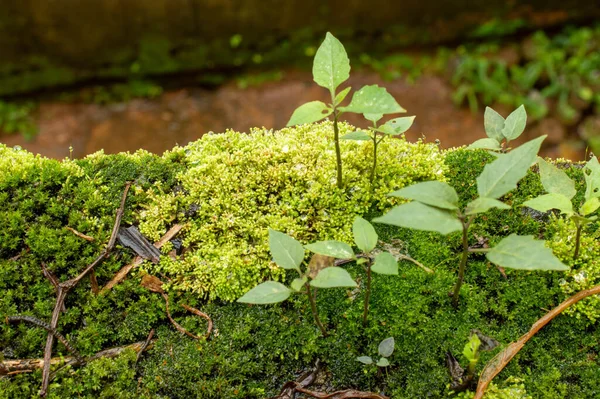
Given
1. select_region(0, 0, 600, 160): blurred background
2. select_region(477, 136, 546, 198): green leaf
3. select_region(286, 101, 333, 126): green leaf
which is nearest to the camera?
select_region(477, 136, 546, 198): green leaf

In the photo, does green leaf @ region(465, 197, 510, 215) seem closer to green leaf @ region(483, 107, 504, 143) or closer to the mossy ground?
the mossy ground

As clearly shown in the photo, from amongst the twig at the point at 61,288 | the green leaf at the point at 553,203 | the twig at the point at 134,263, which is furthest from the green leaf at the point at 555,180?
the twig at the point at 61,288

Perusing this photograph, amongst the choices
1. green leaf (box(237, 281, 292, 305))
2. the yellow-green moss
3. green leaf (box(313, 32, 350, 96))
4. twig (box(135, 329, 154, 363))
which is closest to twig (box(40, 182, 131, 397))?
the yellow-green moss

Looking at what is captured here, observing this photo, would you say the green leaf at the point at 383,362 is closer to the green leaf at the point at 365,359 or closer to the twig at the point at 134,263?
the green leaf at the point at 365,359

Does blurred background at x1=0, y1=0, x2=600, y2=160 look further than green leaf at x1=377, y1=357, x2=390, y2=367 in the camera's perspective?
Yes

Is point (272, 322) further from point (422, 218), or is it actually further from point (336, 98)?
point (336, 98)

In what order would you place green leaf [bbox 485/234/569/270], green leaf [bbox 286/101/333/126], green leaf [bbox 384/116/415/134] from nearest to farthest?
green leaf [bbox 485/234/569/270] → green leaf [bbox 286/101/333/126] → green leaf [bbox 384/116/415/134]
